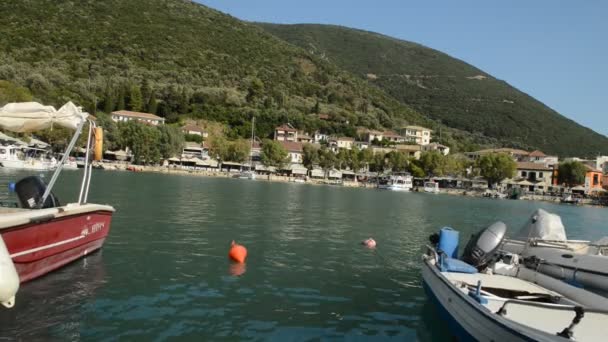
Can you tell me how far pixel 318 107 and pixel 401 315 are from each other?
165 m

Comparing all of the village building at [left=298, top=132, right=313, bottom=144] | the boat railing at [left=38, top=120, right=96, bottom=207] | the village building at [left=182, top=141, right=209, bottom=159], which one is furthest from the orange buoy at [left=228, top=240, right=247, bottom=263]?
the village building at [left=298, top=132, right=313, bottom=144]

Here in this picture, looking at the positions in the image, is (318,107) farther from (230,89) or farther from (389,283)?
(389,283)

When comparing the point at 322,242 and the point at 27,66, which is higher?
the point at 27,66

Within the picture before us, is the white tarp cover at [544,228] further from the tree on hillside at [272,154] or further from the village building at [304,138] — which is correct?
the village building at [304,138]

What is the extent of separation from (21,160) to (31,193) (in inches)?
2680

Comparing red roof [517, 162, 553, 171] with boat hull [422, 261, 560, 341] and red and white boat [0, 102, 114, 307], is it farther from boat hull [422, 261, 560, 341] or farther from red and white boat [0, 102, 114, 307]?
red and white boat [0, 102, 114, 307]

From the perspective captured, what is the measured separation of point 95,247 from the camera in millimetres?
16266

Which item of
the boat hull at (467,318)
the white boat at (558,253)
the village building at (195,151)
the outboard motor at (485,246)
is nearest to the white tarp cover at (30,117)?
the boat hull at (467,318)

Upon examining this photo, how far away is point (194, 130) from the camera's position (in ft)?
427

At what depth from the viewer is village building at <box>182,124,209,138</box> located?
12938 cm

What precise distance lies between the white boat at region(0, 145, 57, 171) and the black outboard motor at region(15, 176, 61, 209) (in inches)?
2562

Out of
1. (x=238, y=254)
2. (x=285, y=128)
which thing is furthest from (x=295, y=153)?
(x=238, y=254)

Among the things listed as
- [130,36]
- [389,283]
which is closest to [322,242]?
[389,283]

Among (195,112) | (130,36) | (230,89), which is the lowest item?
(195,112)
